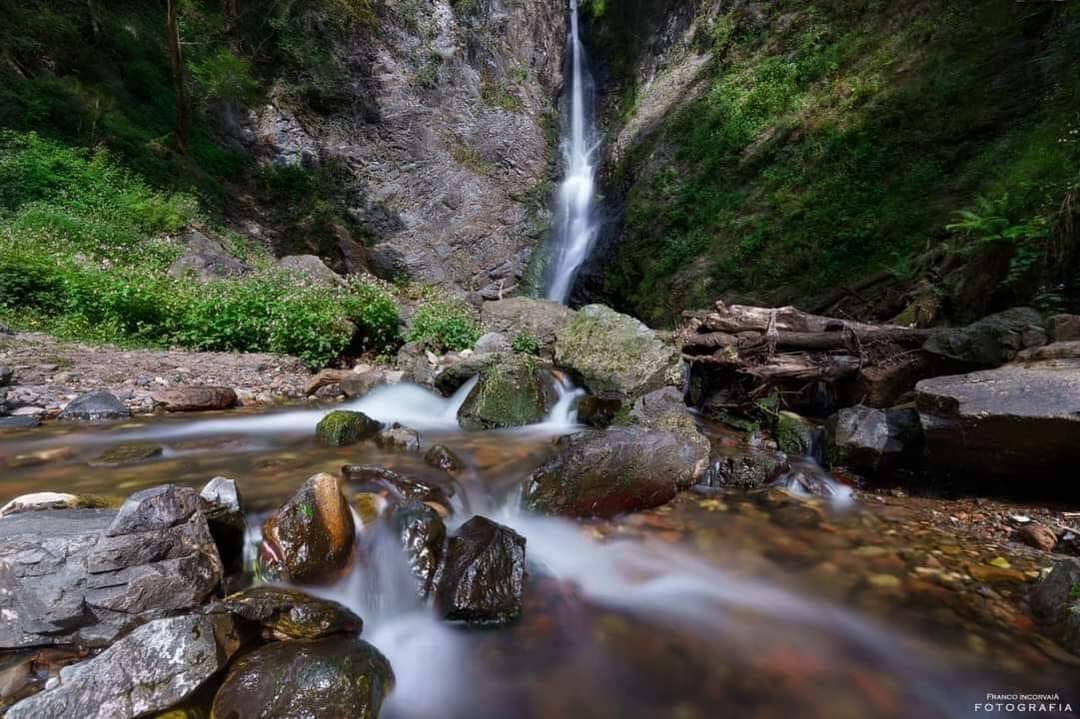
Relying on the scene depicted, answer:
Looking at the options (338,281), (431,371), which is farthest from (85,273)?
(431,371)

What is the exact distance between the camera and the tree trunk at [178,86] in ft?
39.5

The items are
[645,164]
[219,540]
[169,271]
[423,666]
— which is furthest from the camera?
[645,164]

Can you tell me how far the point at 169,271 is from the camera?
915 centimetres

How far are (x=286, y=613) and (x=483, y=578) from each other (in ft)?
3.18

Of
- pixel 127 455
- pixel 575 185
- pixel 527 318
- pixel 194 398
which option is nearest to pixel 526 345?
pixel 527 318

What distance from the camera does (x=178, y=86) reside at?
41.3 ft

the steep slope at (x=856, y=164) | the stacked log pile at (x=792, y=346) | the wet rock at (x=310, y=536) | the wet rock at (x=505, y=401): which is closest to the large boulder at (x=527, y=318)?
the wet rock at (x=505, y=401)

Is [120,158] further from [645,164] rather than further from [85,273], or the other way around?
[645,164]

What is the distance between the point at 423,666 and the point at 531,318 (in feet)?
24.9

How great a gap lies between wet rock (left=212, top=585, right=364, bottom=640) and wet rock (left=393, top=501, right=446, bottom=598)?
473mm

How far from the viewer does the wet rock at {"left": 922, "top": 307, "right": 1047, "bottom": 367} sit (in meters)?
4.13

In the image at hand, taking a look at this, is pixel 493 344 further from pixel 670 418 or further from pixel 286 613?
pixel 286 613

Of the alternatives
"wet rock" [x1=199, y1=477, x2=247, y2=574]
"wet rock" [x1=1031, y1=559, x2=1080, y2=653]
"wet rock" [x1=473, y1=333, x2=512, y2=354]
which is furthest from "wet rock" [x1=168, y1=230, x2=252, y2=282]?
"wet rock" [x1=1031, y1=559, x2=1080, y2=653]

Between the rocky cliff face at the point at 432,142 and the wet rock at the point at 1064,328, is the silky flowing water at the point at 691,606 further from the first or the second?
the rocky cliff face at the point at 432,142
